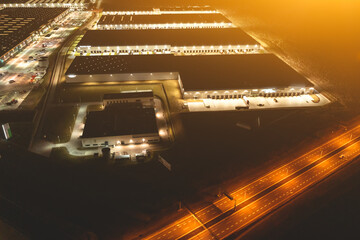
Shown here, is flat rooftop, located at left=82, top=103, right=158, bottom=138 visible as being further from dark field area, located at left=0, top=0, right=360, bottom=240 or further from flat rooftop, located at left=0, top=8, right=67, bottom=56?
flat rooftop, located at left=0, top=8, right=67, bottom=56

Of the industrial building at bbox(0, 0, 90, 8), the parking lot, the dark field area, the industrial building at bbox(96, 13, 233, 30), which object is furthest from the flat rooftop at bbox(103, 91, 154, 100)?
the industrial building at bbox(0, 0, 90, 8)

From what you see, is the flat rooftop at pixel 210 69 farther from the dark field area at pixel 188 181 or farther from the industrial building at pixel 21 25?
the industrial building at pixel 21 25

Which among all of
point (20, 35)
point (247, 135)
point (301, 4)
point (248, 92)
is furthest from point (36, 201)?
point (301, 4)

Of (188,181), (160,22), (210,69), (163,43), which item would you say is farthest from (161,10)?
(188,181)

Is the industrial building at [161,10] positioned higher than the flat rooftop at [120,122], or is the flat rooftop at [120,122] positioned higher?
the industrial building at [161,10]

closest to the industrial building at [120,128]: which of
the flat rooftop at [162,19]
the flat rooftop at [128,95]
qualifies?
the flat rooftop at [128,95]
